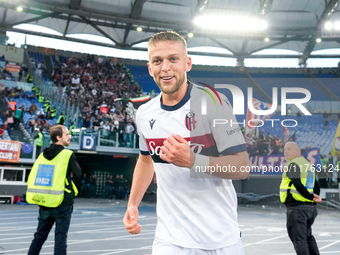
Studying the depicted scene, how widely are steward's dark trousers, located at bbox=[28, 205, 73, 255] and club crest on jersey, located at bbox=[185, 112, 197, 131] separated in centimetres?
318

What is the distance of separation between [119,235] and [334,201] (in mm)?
15310

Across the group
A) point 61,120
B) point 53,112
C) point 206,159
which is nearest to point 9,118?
point 61,120

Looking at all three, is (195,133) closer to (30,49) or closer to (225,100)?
(225,100)

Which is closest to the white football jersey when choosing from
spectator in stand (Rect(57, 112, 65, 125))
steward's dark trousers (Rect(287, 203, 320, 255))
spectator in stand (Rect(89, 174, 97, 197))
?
steward's dark trousers (Rect(287, 203, 320, 255))

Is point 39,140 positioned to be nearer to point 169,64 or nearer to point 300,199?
point 300,199

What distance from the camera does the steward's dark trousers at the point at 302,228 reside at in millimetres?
5156

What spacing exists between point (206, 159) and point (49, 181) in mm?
3628

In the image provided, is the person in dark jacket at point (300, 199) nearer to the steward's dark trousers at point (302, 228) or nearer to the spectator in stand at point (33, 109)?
the steward's dark trousers at point (302, 228)

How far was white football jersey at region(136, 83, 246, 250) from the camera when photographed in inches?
92.6

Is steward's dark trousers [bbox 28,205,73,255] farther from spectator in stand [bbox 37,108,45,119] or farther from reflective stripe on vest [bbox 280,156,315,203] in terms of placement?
spectator in stand [bbox 37,108,45,119]

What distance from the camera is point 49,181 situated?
201 inches

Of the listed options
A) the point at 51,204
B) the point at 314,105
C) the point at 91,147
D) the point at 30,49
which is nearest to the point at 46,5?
the point at 30,49

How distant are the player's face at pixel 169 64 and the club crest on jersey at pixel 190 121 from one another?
0.64 ft

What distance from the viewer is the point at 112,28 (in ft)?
116
